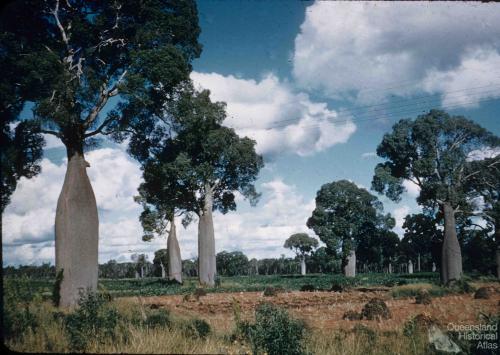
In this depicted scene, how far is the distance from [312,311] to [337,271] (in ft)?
231

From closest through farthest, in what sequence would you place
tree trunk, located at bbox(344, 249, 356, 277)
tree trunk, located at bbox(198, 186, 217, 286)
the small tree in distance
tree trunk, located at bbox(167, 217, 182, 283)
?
tree trunk, located at bbox(198, 186, 217, 286), tree trunk, located at bbox(167, 217, 182, 283), tree trunk, located at bbox(344, 249, 356, 277), the small tree in distance

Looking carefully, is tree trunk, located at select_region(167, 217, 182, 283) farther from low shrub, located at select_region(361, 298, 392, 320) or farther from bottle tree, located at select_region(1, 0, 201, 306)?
low shrub, located at select_region(361, 298, 392, 320)

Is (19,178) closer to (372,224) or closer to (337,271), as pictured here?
(372,224)

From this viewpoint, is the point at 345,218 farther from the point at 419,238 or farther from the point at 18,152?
the point at 18,152

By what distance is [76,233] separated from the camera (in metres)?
9.77

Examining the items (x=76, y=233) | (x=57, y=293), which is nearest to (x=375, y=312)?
(x=57, y=293)

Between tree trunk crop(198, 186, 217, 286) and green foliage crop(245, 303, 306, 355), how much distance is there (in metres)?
16.6

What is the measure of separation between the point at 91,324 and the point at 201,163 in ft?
49.7

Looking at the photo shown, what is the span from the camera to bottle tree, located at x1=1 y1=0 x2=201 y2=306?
30.5 feet

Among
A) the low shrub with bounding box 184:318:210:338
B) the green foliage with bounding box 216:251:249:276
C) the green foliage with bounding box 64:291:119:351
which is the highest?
the green foliage with bounding box 64:291:119:351

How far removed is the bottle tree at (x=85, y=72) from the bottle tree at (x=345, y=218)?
29.6m

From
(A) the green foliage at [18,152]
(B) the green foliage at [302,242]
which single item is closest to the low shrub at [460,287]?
(A) the green foliage at [18,152]

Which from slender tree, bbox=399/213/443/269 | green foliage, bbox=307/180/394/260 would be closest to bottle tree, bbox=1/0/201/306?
green foliage, bbox=307/180/394/260

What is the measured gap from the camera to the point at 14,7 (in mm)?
10422
